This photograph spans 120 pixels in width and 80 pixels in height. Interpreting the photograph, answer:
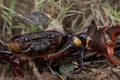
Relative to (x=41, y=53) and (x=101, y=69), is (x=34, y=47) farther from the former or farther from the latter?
(x=101, y=69)

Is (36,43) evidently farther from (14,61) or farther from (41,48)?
(14,61)

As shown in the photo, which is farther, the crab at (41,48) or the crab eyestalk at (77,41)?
the crab eyestalk at (77,41)

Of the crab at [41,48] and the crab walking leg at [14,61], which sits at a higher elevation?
the crab at [41,48]

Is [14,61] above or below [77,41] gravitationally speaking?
below

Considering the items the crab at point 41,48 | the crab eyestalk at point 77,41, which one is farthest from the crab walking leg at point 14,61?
the crab eyestalk at point 77,41

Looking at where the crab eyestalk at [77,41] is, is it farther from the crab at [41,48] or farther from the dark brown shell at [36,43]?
the dark brown shell at [36,43]

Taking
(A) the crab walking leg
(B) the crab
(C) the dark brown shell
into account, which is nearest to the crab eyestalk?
(B) the crab

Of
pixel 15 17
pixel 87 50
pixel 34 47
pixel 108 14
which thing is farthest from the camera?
pixel 108 14

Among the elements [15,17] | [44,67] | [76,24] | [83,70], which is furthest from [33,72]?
[76,24]

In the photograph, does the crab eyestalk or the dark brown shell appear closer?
the dark brown shell

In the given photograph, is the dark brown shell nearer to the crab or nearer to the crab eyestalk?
the crab

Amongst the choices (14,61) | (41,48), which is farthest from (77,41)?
(14,61)
